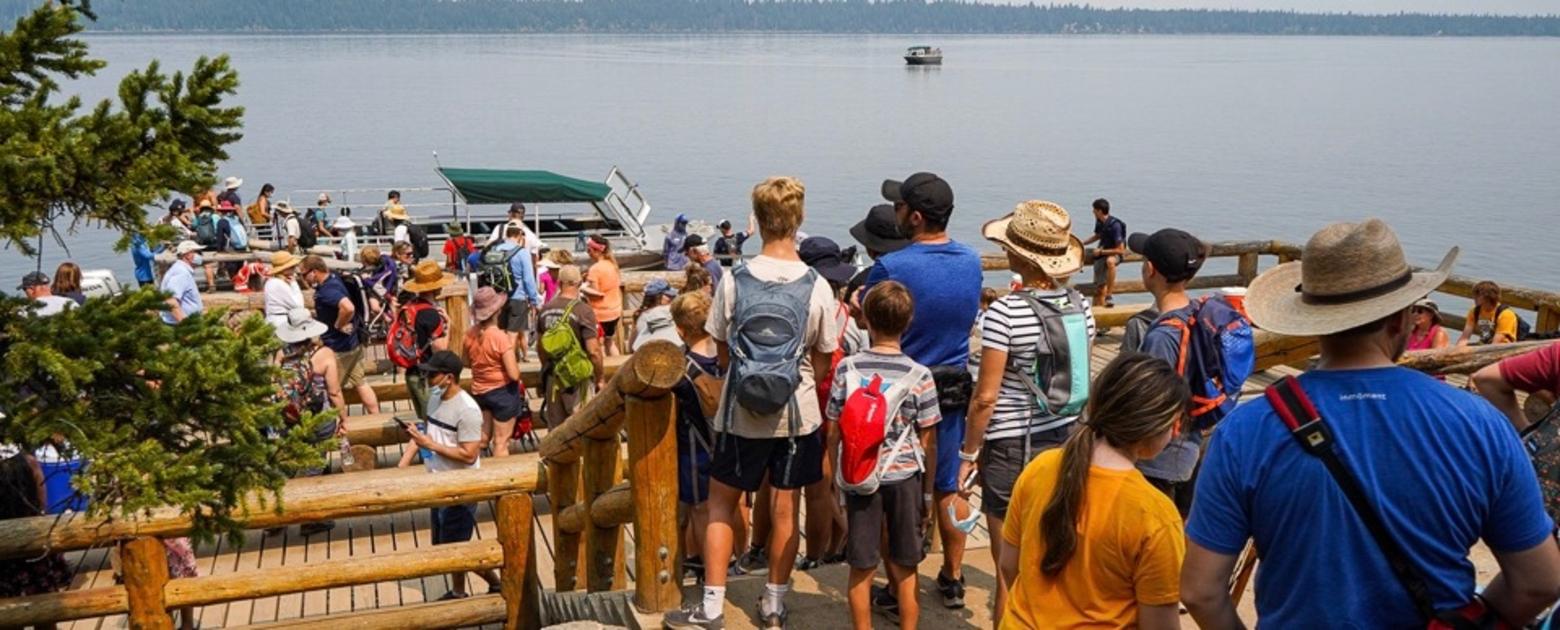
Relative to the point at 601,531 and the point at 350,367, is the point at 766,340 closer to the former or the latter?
the point at 601,531

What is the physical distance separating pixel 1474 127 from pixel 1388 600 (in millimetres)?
86496

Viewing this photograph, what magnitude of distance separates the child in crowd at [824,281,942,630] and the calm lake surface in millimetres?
27361

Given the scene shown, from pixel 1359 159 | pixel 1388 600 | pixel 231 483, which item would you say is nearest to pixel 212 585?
pixel 231 483

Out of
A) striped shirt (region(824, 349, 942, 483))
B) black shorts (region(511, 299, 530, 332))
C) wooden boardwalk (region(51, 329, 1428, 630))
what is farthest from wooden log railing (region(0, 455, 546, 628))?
black shorts (region(511, 299, 530, 332))

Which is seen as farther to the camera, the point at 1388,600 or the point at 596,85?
the point at 596,85

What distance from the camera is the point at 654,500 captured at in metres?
4.84

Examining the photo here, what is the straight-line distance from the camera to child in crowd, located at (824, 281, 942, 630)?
457 centimetres

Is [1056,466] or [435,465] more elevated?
[1056,466]

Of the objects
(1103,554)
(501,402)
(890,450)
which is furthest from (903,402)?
(501,402)

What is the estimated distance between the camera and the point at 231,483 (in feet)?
13.6

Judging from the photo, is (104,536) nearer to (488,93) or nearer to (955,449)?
(955,449)

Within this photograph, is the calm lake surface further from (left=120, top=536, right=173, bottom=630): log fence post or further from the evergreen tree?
the evergreen tree

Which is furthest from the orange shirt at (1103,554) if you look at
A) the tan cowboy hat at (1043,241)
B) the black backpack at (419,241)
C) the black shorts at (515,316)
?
the black backpack at (419,241)

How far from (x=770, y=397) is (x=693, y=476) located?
1.07 m
